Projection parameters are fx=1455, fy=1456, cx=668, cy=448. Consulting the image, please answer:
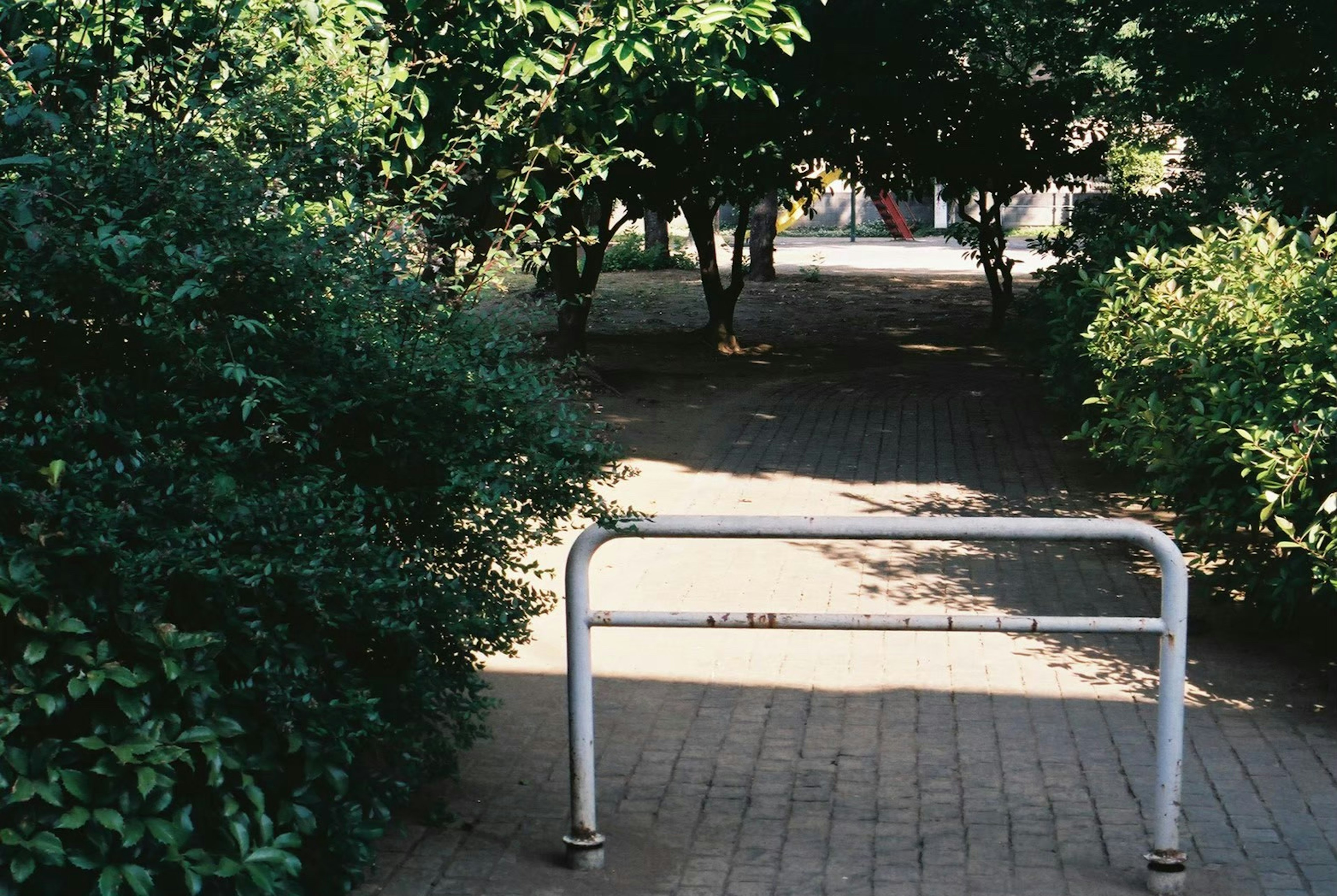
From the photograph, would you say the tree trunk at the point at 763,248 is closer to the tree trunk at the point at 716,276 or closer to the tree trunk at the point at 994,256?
the tree trunk at the point at 994,256

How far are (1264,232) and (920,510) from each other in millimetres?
2711

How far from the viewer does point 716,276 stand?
17875mm

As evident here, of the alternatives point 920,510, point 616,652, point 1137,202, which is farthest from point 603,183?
point 616,652

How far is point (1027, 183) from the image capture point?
1784 centimetres

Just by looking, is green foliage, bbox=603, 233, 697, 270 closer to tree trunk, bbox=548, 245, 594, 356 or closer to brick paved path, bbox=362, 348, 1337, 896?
tree trunk, bbox=548, 245, 594, 356

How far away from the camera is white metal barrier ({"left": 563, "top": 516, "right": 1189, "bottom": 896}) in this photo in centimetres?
393

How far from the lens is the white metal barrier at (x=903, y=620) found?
155 inches

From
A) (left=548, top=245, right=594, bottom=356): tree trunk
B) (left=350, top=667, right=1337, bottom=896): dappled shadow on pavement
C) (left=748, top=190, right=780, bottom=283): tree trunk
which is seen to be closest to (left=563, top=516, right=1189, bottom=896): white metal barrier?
(left=350, top=667, right=1337, bottom=896): dappled shadow on pavement

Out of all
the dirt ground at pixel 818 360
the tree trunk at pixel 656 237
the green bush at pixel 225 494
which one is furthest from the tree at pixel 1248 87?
the tree trunk at pixel 656 237

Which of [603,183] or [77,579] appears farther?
[603,183]

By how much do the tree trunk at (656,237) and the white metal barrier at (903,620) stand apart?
25381 mm

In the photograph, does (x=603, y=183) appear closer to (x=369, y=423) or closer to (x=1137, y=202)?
(x=1137, y=202)

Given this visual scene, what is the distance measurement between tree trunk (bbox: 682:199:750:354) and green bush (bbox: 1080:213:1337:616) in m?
9.41

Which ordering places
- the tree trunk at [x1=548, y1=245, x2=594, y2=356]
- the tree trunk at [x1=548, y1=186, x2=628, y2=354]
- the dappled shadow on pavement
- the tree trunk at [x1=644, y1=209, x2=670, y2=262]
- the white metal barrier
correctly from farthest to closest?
1. the tree trunk at [x1=644, y1=209, x2=670, y2=262]
2. the tree trunk at [x1=548, y1=245, x2=594, y2=356]
3. the tree trunk at [x1=548, y1=186, x2=628, y2=354]
4. the dappled shadow on pavement
5. the white metal barrier
